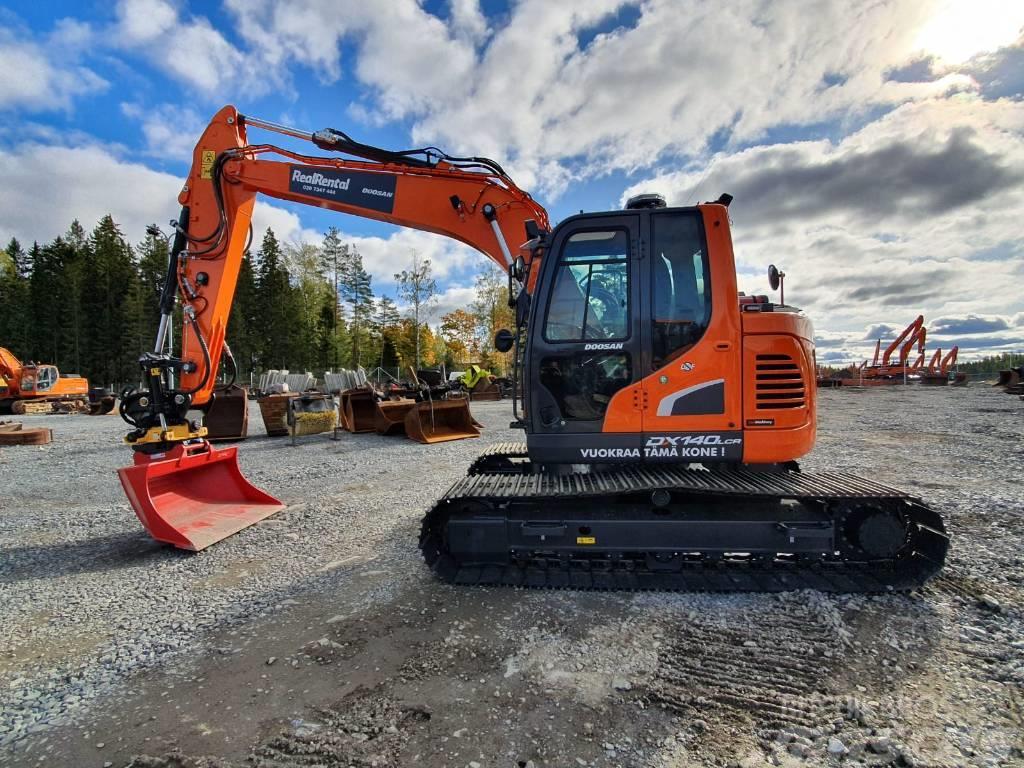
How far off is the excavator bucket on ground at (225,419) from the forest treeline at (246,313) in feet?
85.8

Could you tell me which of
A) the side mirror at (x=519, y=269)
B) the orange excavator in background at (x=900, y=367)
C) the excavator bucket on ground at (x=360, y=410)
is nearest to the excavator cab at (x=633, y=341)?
the side mirror at (x=519, y=269)

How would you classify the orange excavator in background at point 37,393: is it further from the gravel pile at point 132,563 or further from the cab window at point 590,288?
the cab window at point 590,288

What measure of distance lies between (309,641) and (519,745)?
1606 millimetres

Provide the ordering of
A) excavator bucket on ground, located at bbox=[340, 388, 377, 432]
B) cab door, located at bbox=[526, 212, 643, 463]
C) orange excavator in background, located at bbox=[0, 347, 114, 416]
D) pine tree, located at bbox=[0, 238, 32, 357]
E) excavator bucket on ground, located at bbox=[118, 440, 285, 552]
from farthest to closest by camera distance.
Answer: pine tree, located at bbox=[0, 238, 32, 357]
orange excavator in background, located at bbox=[0, 347, 114, 416]
excavator bucket on ground, located at bbox=[340, 388, 377, 432]
excavator bucket on ground, located at bbox=[118, 440, 285, 552]
cab door, located at bbox=[526, 212, 643, 463]

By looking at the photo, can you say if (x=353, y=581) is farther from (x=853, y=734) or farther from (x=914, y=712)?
(x=914, y=712)

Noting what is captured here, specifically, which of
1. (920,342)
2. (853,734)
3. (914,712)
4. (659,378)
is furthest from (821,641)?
(920,342)

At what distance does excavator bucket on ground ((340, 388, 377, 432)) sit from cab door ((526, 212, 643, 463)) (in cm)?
976

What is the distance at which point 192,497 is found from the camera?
570cm

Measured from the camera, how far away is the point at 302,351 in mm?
46969

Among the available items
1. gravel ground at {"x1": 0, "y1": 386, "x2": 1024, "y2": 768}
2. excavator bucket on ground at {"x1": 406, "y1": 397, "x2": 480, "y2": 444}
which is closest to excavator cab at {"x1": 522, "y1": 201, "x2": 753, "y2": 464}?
gravel ground at {"x1": 0, "y1": 386, "x2": 1024, "y2": 768}

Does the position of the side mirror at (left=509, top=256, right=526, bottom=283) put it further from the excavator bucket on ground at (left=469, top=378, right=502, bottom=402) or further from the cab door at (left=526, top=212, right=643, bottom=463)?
the excavator bucket on ground at (left=469, top=378, right=502, bottom=402)

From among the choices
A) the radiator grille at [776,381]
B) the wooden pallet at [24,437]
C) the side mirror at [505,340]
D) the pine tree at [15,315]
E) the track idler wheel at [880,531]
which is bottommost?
the wooden pallet at [24,437]

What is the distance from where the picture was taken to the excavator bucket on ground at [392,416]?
12.4m

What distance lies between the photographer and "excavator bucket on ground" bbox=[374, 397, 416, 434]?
1238 cm
